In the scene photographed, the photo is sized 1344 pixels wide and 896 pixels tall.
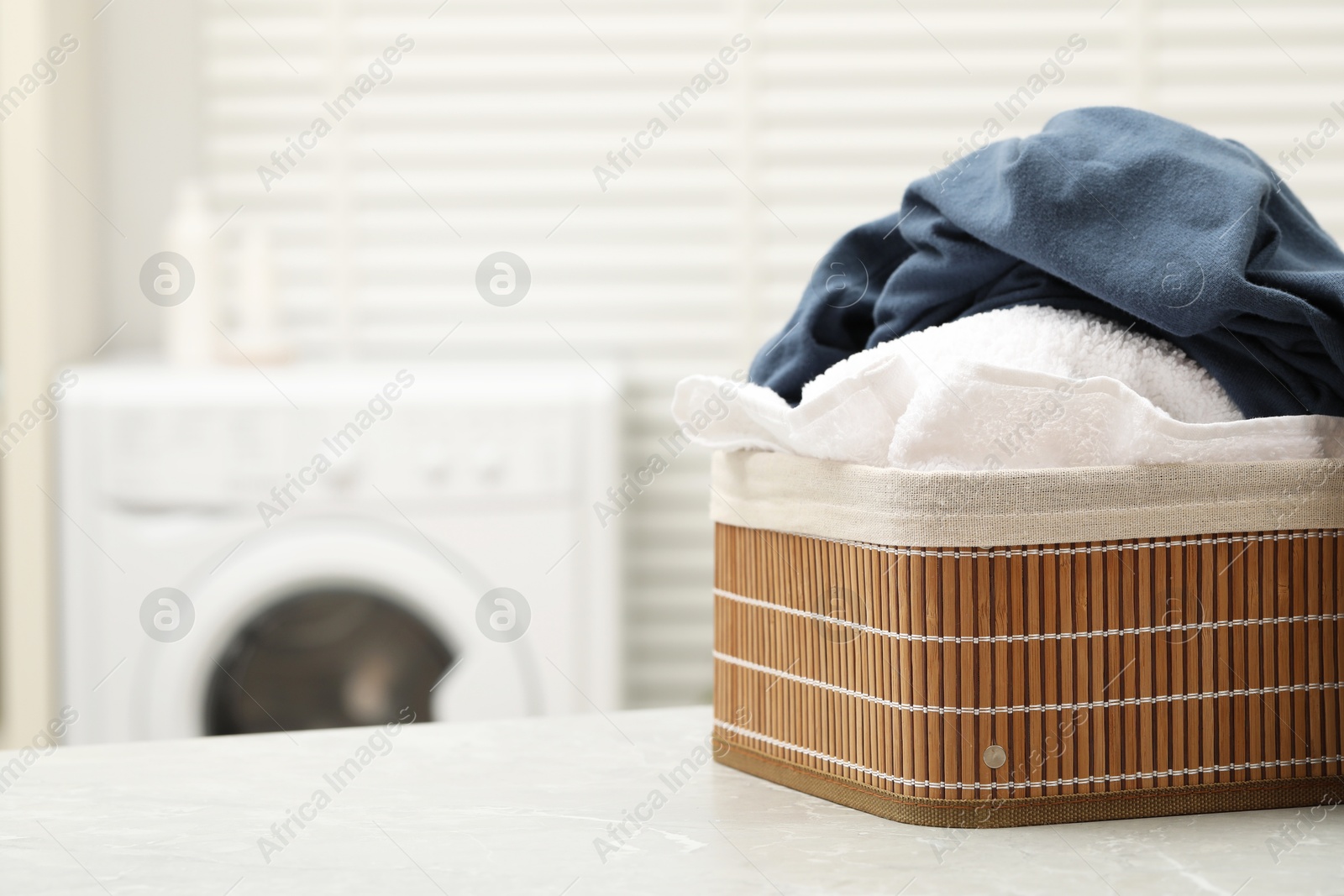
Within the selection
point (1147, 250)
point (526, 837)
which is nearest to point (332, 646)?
point (526, 837)

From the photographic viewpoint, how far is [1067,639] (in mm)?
464

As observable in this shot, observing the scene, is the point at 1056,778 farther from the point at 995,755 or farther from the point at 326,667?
the point at 326,667

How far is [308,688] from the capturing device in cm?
158

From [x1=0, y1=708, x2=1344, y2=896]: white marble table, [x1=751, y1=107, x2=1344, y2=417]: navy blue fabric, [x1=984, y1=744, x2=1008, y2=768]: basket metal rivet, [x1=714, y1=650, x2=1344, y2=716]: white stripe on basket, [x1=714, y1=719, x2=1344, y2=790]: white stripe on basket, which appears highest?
[x1=751, y1=107, x2=1344, y2=417]: navy blue fabric

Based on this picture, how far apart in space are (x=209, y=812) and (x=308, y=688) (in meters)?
1.14

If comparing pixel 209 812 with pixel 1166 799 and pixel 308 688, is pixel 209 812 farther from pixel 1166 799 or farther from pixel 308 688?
pixel 308 688

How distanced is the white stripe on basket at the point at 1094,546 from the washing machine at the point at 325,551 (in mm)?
1088

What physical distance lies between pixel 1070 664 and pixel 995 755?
47mm

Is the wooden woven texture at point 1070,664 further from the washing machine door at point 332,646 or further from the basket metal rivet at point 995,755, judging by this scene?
the washing machine door at point 332,646

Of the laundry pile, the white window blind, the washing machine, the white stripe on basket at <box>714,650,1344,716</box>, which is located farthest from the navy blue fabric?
the white window blind

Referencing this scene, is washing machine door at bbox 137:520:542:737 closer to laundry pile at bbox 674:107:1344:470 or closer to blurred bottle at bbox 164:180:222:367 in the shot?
blurred bottle at bbox 164:180:222:367

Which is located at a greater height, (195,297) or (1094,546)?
(195,297)

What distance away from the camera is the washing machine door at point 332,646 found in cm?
151

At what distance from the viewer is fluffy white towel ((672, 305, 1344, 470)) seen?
468 mm
